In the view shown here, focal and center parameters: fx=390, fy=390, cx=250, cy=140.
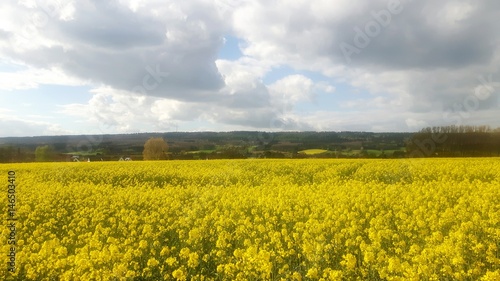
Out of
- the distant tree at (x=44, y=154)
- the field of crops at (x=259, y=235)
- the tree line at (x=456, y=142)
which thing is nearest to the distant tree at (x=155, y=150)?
the distant tree at (x=44, y=154)

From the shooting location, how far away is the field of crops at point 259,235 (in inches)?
218

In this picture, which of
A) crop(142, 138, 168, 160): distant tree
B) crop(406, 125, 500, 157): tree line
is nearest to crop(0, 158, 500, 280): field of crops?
crop(406, 125, 500, 157): tree line

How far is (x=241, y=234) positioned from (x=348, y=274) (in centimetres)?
269

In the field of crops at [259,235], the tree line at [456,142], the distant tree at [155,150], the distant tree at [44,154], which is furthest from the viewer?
the distant tree at [155,150]

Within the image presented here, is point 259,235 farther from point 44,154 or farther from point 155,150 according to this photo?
point 155,150

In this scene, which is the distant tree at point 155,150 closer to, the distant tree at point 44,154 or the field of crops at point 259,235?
the distant tree at point 44,154

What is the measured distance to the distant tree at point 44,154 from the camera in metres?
44.5

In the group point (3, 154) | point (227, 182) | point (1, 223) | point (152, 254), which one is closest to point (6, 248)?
point (152, 254)

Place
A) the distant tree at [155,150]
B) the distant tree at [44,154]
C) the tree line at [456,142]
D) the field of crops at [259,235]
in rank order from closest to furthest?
the field of crops at [259,235], the tree line at [456,142], the distant tree at [44,154], the distant tree at [155,150]

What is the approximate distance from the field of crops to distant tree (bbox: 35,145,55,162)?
3238 cm

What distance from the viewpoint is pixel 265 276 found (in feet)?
17.7

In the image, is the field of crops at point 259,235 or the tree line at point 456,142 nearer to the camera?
the field of crops at point 259,235

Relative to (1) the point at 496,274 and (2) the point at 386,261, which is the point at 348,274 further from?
(1) the point at 496,274

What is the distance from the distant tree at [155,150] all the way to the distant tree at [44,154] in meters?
10.9
